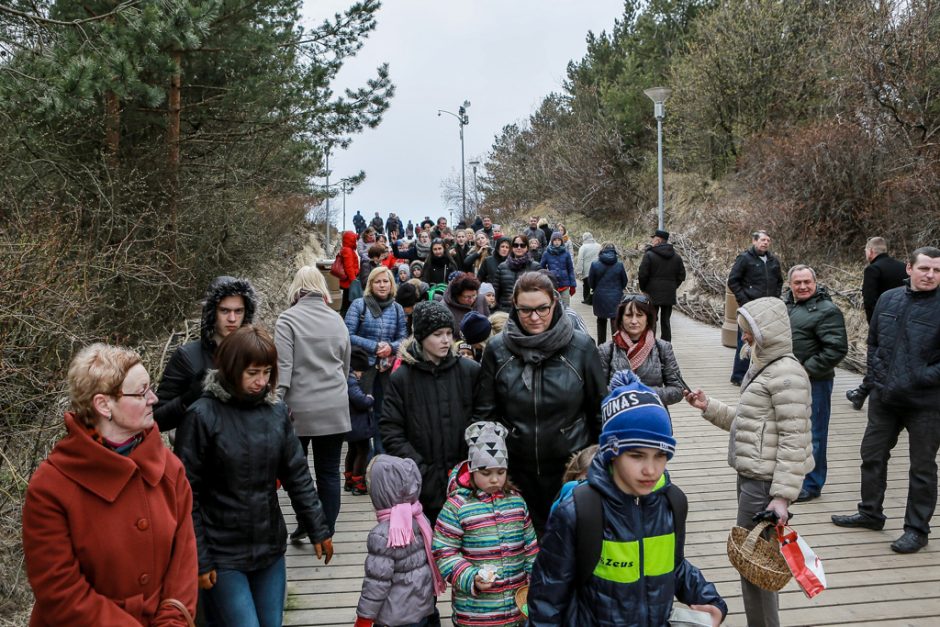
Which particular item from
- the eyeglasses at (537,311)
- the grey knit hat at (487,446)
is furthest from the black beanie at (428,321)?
the grey knit hat at (487,446)

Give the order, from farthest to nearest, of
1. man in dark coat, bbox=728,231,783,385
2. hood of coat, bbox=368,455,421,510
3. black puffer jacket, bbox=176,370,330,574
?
man in dark coat, bbox=728,231,783,385
hood of coat, bbox=368,455,421,510
black puffer jacket, bbox=176,370,330,574

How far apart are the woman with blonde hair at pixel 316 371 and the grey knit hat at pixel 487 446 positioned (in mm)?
1679

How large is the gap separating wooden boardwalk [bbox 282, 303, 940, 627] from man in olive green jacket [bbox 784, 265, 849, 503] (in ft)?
1.37

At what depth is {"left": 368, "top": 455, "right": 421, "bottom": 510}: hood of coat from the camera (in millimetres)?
3893

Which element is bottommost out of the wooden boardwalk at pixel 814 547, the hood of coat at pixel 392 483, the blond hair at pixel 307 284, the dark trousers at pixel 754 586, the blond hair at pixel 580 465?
the wooden boardwalk at pixel 814 547

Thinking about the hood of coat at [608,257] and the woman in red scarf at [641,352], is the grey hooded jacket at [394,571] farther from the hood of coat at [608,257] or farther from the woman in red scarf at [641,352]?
the hood of coat at [608,257]

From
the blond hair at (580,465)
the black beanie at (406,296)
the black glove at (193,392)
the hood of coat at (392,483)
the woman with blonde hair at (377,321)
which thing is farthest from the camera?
the black beanie at (406,296)

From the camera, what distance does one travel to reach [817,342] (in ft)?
21.2

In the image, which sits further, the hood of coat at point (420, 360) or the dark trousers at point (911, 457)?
the dark trousers at point (911, 457)

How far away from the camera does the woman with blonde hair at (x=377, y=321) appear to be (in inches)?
264

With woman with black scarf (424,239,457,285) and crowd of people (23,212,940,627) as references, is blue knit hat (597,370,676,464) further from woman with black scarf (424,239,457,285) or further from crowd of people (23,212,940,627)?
woman with black scarf (424,239,457,285)

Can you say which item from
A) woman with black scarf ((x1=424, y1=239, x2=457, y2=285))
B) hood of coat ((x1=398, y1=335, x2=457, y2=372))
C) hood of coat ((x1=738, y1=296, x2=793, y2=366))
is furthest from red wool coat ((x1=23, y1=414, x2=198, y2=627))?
woman with black scarf ((x1=424, y1=239, x2=457, y2=285))

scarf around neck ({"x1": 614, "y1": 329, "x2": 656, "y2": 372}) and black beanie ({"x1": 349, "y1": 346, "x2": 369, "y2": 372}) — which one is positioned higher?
scarf around neck ({"x1": 614, "y1": 329, "x2": 656, "y2": 372})

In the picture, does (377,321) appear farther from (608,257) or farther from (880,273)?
(880,273)
